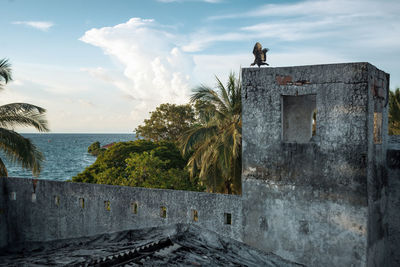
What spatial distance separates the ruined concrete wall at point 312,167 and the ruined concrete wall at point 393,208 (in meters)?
1.70

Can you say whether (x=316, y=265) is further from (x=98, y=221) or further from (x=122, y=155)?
(x=122, y=155)

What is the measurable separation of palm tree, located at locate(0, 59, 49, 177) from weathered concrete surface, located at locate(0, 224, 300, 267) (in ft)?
30.5

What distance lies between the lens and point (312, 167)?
7953mm

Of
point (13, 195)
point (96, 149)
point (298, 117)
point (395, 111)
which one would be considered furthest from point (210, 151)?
point (96, 149)

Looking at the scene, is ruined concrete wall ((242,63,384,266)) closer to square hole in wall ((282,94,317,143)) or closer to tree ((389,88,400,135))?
square hole in wall ((282,94,317,143))

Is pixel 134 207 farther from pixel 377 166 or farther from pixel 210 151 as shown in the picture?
pixel 377 166

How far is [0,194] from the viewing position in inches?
573

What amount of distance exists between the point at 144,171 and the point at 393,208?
37.0 feet

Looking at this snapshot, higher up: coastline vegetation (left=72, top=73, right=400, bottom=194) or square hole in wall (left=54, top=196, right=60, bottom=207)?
coastline vegetation (left=72, top=73, right=400, bottom=194)

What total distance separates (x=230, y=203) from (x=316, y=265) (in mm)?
2376

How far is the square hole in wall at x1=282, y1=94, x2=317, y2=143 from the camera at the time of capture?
9.96 meters

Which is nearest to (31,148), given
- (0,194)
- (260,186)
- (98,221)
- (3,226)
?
(0,194)

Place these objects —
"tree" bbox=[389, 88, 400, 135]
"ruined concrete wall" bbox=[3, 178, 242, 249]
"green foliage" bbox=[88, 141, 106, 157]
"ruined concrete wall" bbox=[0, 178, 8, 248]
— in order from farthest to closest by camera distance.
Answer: "green foliage" bbox=[88, 141, 106, 157] < "tree" bbox=[389, 88, 400, 135] < "ruined concrete wall" bbox=[0, 178, 8, 248] < "ruined concrete wall" bbox=[3, 178, 242, 249]

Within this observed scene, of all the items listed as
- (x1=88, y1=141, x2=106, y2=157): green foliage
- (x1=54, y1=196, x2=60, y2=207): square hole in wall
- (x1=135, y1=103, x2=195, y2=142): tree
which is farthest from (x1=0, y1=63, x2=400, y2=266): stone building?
(x1=88, y1=141, x2=106, y2=157): green foliage
